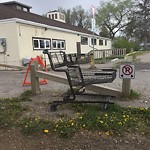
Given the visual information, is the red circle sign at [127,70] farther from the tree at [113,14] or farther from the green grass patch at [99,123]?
the tree at [113,14]

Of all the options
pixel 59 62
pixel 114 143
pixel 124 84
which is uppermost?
pixel 59 62

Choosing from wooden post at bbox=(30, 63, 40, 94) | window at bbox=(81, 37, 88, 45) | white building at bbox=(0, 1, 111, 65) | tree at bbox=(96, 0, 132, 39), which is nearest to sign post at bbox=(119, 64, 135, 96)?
wooden post at bbox=(30, 63, 40, 94)

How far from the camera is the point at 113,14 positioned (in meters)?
42.8

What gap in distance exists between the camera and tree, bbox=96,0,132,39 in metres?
42.4

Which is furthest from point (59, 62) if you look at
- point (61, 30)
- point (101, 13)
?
point (101, 13)

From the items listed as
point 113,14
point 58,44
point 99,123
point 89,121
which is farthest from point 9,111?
point 113,14

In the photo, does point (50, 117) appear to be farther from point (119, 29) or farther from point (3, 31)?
point (119, 29)

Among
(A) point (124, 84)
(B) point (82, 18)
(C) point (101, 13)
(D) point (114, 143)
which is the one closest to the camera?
(D) point (114, 143)

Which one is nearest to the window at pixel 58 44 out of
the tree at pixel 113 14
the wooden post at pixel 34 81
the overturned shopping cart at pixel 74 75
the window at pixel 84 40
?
the window at pixel 84 40

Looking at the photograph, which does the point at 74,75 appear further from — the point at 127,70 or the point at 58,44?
the point at 58,44

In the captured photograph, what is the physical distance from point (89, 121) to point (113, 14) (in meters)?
42.8

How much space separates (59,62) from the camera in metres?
4.48

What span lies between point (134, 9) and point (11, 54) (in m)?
38.5

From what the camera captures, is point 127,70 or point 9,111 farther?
point 127,70
